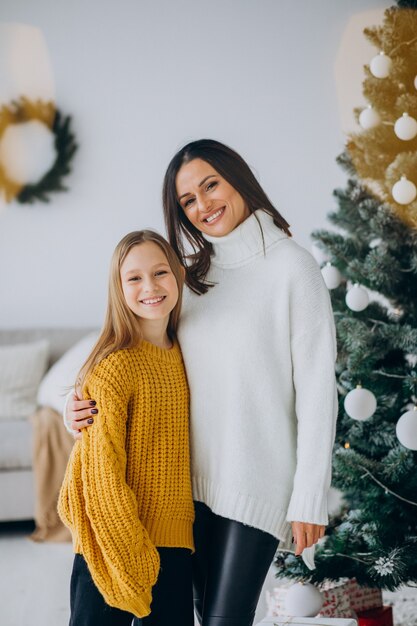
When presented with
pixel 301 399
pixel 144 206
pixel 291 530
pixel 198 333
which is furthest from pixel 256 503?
pixel 144 206

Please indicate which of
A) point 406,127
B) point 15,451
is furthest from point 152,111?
point 406,127

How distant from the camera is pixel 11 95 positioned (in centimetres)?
368

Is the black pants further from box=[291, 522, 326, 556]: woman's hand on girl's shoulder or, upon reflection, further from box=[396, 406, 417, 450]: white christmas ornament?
box=[396, 406, 417, 450]: white christmas ornament

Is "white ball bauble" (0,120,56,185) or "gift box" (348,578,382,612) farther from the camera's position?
"white ball bauble" (0,120,56,185)

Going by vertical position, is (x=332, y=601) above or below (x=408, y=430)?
below

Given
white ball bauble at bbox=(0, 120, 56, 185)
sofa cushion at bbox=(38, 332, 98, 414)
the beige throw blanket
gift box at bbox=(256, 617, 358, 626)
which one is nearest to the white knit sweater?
gift box at bbox=(256, 617, 358, 626)

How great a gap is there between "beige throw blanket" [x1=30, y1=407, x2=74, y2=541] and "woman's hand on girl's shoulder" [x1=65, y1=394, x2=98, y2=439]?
1758 millimetres

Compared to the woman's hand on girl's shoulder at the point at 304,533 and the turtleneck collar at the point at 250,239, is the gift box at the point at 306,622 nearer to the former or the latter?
the woman's hand on girl's shoulder at the point at 304,533

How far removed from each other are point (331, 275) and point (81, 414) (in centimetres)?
95

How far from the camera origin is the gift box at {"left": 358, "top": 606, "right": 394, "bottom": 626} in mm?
2016

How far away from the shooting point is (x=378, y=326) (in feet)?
6.86

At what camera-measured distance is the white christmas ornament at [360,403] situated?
74.8 inches

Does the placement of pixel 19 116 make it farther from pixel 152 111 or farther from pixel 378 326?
pixel 378 326

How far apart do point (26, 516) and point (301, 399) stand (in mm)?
2036
